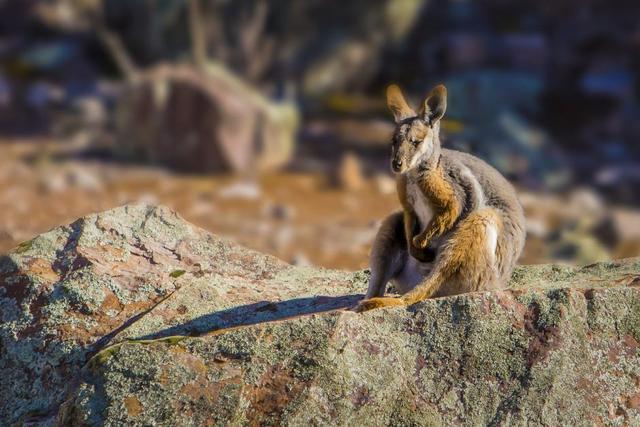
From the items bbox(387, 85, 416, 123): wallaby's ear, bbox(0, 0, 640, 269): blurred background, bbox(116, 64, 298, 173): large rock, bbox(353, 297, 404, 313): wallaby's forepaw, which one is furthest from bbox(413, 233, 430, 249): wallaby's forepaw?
bbox(116, 64, 298, 173): large rock

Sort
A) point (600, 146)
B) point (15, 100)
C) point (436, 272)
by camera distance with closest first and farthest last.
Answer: point (436, 272)
point (600, 146)
point (15, 100)

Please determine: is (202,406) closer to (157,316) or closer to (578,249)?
(157,316)

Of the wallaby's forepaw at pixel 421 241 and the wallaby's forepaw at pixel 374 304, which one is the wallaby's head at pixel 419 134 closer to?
the wallaby's forepaw at pixel 421 241

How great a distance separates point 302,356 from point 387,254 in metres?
1.63

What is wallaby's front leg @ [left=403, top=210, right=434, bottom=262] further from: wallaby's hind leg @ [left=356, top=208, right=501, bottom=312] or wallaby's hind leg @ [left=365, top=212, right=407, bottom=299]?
wallaby's hind leg @ [left=356, top=208, right=501, bottom=312]

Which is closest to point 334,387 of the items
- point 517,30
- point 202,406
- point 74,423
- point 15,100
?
point 202,406

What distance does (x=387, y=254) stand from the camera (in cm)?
622

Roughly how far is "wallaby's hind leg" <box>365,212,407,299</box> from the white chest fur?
10.8 inches

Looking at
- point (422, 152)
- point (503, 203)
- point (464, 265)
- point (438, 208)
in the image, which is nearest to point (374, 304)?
point (464, 265)

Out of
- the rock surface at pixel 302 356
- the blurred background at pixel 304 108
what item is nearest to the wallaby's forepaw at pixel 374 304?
the rock surface at pixel 302 356

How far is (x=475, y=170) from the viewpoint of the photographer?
20.3 ft

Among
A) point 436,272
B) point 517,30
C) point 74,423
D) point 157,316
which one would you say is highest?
point 517,30

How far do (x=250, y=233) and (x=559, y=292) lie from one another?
36.1 ft

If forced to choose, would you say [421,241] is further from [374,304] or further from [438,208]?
[374,304]
